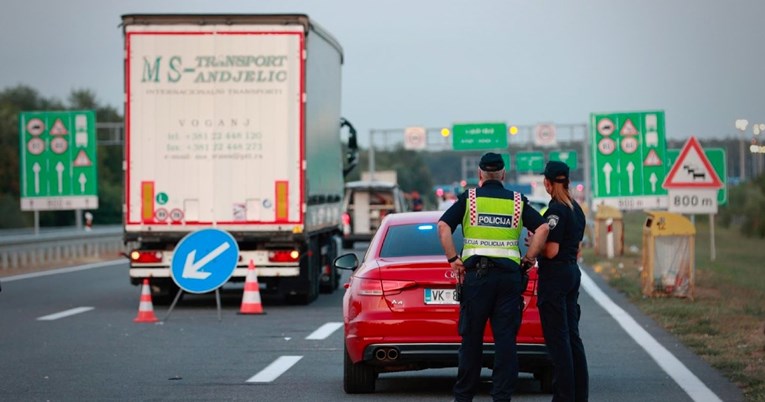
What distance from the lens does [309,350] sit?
15.2 m

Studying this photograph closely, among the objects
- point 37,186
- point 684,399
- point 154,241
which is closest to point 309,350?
point 684,399

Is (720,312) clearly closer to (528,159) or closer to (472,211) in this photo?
(472,211)

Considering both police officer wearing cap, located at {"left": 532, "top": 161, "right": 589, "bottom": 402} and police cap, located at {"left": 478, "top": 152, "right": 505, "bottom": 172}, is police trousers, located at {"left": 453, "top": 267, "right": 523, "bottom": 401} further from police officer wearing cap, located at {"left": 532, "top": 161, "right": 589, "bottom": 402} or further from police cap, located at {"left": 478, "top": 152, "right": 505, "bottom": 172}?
police cap, located at {"left": 478, "top": 152, "right": 505, "bottom": 172}

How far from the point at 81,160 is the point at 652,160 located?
1554cm

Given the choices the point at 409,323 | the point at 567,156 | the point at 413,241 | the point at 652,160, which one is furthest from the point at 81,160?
the point at 567,156

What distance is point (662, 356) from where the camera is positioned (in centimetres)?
1427

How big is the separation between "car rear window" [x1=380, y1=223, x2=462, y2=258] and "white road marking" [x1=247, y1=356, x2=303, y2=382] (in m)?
1.59

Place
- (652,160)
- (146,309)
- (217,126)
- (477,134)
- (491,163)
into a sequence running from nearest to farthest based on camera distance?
(491,163)
(146,309)
(217,126)
(652,160)
(477,134)

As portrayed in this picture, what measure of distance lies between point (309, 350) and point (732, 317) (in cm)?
561

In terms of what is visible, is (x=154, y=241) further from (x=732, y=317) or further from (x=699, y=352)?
(x=699, y=352)

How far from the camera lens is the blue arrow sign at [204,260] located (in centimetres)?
1870

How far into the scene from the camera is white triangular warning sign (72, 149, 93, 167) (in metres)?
41.3

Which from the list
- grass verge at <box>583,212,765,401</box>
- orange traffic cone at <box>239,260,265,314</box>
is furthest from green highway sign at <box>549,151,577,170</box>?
orange traffic cone at <box>239,260,265,314</box>

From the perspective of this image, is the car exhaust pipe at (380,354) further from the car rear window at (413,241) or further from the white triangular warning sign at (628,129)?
the white triangular warning sign at (628,129)
